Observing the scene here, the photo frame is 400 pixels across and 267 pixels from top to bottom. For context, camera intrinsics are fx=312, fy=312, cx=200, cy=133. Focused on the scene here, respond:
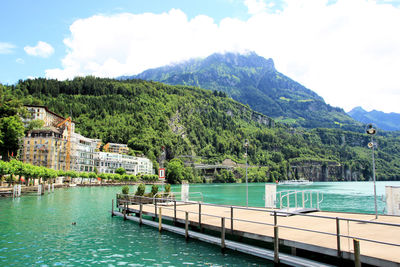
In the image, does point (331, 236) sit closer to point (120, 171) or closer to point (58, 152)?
point (58, 152)

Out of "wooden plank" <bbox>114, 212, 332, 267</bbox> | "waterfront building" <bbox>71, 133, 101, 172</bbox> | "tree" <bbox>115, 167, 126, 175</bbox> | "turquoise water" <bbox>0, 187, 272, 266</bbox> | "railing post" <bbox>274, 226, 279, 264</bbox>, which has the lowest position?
"turquoise water" <bbox>0, 187, 272, 266</bbox>

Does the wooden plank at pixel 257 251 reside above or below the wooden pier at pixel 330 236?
below

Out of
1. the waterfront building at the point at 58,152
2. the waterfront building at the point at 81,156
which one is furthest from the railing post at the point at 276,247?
the waterfront building at the point at 81,156

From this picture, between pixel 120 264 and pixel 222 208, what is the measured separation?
12.6 meters

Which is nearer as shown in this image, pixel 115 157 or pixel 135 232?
pixel 135 232

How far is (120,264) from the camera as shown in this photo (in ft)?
53.6

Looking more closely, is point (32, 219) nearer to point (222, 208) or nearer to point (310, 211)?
point (222, 208)

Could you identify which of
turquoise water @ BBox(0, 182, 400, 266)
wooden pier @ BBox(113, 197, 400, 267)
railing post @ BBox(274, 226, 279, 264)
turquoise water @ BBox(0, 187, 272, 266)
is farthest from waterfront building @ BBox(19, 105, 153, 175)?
railing post @ BBox(274, 226, 279, 264)

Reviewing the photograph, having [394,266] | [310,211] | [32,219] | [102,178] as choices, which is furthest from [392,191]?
[102,178]

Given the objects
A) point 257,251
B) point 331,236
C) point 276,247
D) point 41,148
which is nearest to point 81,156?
point 41,148

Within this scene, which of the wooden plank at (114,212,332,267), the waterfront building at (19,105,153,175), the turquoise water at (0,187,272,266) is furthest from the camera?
the waterfront building at (19,105,153,175)

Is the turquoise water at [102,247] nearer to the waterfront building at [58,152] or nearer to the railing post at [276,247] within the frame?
the railing post at [276,247]

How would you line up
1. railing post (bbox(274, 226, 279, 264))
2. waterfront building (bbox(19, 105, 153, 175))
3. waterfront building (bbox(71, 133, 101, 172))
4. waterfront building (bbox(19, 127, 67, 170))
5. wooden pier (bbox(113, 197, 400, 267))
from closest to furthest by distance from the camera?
wooden pier (bbox(113, 197, 400, 267))
railing post (bbox(274, 226, 279, 264))
waterfront building (bbox(19, 127, 67, 170))
waterfront building (bbox(19, 105, 153, 175))
waterfront building (bbox(71, 133, 101, 172))

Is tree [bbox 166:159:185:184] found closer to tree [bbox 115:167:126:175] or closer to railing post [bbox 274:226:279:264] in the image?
tree [bbox 115:167:126:175]
